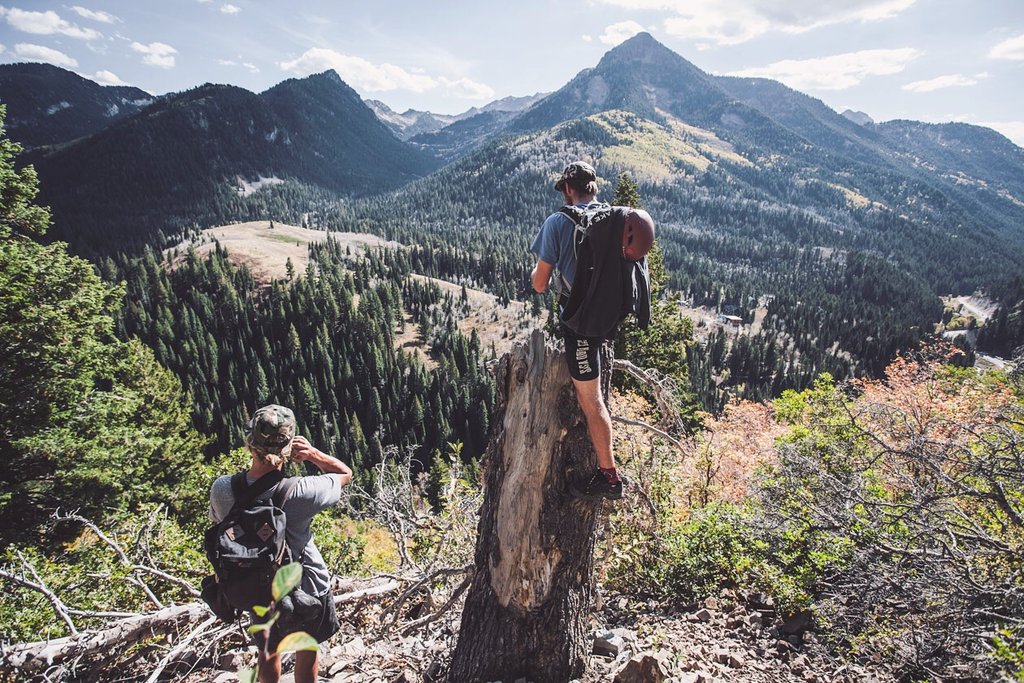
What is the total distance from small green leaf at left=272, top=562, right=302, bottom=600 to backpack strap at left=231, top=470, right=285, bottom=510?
2.23 meters

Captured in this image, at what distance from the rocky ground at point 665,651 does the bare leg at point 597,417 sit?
1.75m

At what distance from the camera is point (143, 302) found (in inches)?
3920

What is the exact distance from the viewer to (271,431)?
3396 mm

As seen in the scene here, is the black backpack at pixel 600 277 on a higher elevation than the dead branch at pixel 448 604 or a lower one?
higher

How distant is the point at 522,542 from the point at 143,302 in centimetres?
12427

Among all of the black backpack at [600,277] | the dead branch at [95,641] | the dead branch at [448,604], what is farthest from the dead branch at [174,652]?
the black backpack at [600,277]

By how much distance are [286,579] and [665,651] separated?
4.65 meters

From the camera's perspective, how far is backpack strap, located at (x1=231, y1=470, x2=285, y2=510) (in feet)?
10.9

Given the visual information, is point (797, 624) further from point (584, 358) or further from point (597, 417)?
point (584, 358)

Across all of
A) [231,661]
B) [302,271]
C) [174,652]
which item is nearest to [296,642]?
[174,652]

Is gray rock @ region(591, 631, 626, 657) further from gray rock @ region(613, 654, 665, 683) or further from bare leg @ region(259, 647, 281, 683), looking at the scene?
bare leg @ region(259, 647, 281, 683)

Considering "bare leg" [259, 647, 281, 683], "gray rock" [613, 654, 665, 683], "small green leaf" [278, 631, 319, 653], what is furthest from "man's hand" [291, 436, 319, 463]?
"gray rock" [613, 654, 665, 683]

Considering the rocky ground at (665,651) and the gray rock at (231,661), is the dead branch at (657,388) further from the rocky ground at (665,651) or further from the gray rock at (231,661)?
the gray rock at (231,661)

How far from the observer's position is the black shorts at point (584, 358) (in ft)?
12.1
